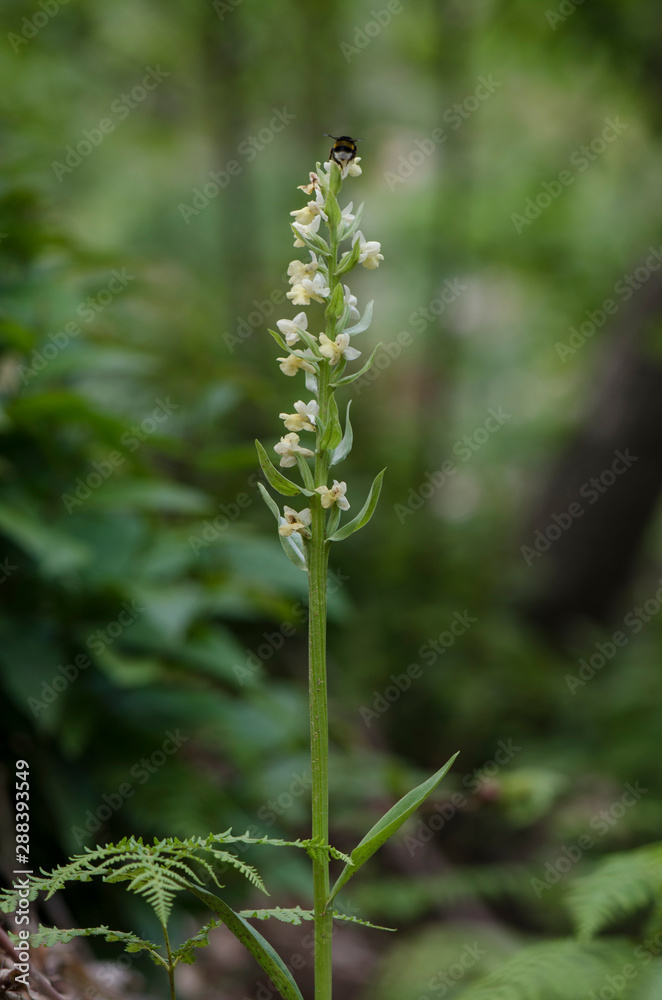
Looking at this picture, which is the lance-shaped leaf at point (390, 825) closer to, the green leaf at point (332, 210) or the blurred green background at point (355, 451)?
the green leaf at point (332, 210)

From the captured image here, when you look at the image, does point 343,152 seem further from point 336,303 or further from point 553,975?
point 553,975

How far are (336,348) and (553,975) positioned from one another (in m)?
1.19

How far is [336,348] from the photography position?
1.11 m

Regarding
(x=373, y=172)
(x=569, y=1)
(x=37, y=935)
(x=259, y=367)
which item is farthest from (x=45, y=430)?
(x=373, y=172)

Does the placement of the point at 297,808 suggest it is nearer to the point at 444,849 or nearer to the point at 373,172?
the point at 444,849

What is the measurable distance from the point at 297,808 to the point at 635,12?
494 centimetres

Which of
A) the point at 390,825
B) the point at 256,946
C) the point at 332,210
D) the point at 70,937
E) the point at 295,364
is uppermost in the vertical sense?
the point at 332,210

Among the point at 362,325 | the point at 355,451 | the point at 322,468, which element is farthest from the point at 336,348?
the point at 355,451

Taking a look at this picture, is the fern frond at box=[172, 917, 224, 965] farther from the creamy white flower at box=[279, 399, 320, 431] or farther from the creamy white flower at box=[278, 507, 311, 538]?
the creamy white flower at box=[279, 399, 320, 431]

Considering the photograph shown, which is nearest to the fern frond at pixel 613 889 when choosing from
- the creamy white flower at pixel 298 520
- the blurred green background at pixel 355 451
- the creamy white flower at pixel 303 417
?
the blurred green background at pixel 355 451

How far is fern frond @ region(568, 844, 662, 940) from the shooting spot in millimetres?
1614

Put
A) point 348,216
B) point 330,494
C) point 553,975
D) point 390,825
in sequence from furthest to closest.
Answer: point 553,975 < point 348,216 < point 330,494 < point 390,825

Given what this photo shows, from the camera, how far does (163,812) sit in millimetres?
2479

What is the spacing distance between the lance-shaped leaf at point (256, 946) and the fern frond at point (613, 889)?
0.73 m
